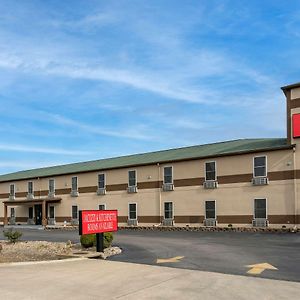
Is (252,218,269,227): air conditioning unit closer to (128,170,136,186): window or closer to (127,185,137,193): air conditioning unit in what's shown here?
(127,185,137,193): air conditioning unit

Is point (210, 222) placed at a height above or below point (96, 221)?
below

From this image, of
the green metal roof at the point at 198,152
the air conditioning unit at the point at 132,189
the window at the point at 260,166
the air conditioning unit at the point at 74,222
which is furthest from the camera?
the air conditioning unit at the point at 74,222

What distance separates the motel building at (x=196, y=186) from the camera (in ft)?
102

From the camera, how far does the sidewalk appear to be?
9508mm

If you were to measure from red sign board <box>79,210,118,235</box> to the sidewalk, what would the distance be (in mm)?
3714

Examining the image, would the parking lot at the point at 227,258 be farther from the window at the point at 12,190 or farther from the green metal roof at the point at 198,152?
the window at the point at 12,190

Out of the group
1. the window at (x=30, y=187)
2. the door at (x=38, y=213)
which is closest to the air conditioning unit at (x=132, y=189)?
the door at (x=38, y=213)

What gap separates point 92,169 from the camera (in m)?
45.2

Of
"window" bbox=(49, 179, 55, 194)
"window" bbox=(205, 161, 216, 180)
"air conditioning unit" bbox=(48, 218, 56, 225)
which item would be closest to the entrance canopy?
"air conditioning unit" bbox=(48, 218, 56, 225)

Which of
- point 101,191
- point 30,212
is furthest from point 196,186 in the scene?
point 30,212

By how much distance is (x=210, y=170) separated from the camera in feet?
116

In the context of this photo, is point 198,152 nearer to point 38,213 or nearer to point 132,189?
point 132,189

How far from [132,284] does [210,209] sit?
24.7 metres

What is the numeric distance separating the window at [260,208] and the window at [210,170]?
4306mm
